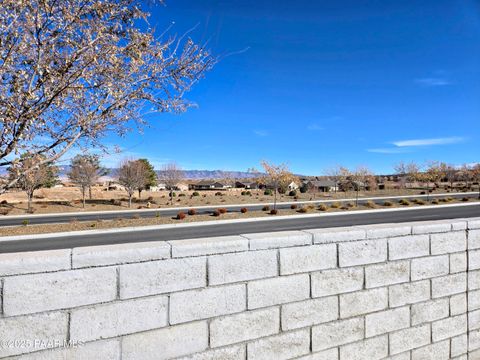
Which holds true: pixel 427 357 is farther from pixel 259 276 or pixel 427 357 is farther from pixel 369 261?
pixel 259 276

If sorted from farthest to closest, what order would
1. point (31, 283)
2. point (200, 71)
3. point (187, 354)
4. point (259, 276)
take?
point (200, 71), point (259, 276), point (187, 354), point (31, 283)

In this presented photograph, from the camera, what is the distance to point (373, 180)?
66.2 m

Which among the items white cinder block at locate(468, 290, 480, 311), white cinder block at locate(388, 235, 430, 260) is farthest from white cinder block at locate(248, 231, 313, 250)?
white cinder block at locate(468, 290, 480, 311)

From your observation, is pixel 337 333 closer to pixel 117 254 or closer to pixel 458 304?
pixel 458 304

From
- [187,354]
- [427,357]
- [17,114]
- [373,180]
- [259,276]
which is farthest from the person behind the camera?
[373,180]

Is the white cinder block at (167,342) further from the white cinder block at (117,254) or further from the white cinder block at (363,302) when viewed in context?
the white cinder block at (363,302)

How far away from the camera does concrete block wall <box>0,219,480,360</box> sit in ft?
8.23

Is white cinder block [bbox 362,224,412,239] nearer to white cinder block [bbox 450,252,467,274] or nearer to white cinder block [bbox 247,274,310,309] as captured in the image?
white cinder block [bbox 450,252,467,274]

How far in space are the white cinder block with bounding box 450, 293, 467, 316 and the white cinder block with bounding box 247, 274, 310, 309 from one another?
2.65m

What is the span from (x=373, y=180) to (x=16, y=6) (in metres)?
70.2

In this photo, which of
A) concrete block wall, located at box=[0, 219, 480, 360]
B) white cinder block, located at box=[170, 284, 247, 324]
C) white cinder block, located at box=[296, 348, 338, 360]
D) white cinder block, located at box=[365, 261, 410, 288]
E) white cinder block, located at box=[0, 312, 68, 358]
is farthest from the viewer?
white cinder block, located at box=[365, 261, 410, 288]

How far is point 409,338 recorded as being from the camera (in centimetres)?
421

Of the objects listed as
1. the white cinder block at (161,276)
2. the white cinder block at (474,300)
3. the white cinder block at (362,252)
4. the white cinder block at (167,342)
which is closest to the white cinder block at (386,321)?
the white cinder block at (362,252)

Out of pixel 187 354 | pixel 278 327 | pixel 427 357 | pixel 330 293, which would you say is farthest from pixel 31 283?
pixel 427 357
